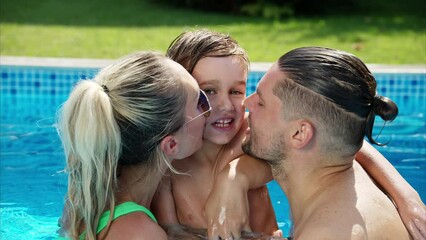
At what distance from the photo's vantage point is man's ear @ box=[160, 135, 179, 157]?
11.8ft

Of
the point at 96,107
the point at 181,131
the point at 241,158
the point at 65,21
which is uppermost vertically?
the point at 96,107

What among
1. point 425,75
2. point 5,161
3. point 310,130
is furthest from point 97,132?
point 425,75

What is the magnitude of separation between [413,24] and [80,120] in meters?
10.6

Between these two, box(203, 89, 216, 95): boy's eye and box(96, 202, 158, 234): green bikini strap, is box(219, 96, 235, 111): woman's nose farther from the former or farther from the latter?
box(96, 202, 158, 234): green bikini strap

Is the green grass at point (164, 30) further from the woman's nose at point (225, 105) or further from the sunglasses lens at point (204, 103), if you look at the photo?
the sunglasses lens at point (204, 103)

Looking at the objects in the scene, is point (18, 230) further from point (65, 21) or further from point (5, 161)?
point (65, 21)

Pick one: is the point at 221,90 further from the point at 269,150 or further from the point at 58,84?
→ the point at 58,84

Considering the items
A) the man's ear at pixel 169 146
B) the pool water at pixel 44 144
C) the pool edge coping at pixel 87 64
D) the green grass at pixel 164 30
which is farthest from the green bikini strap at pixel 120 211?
the green grass at pixel 164 30

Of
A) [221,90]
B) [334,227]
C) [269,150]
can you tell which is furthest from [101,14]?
[334,227]

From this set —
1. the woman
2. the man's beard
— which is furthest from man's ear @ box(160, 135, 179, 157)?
the man's beard

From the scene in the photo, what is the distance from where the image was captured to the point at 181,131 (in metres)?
3.66

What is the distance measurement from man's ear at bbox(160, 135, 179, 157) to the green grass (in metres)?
6.23

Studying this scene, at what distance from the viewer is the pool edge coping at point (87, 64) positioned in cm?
875

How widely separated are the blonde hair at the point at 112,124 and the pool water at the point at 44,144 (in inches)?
58.0
